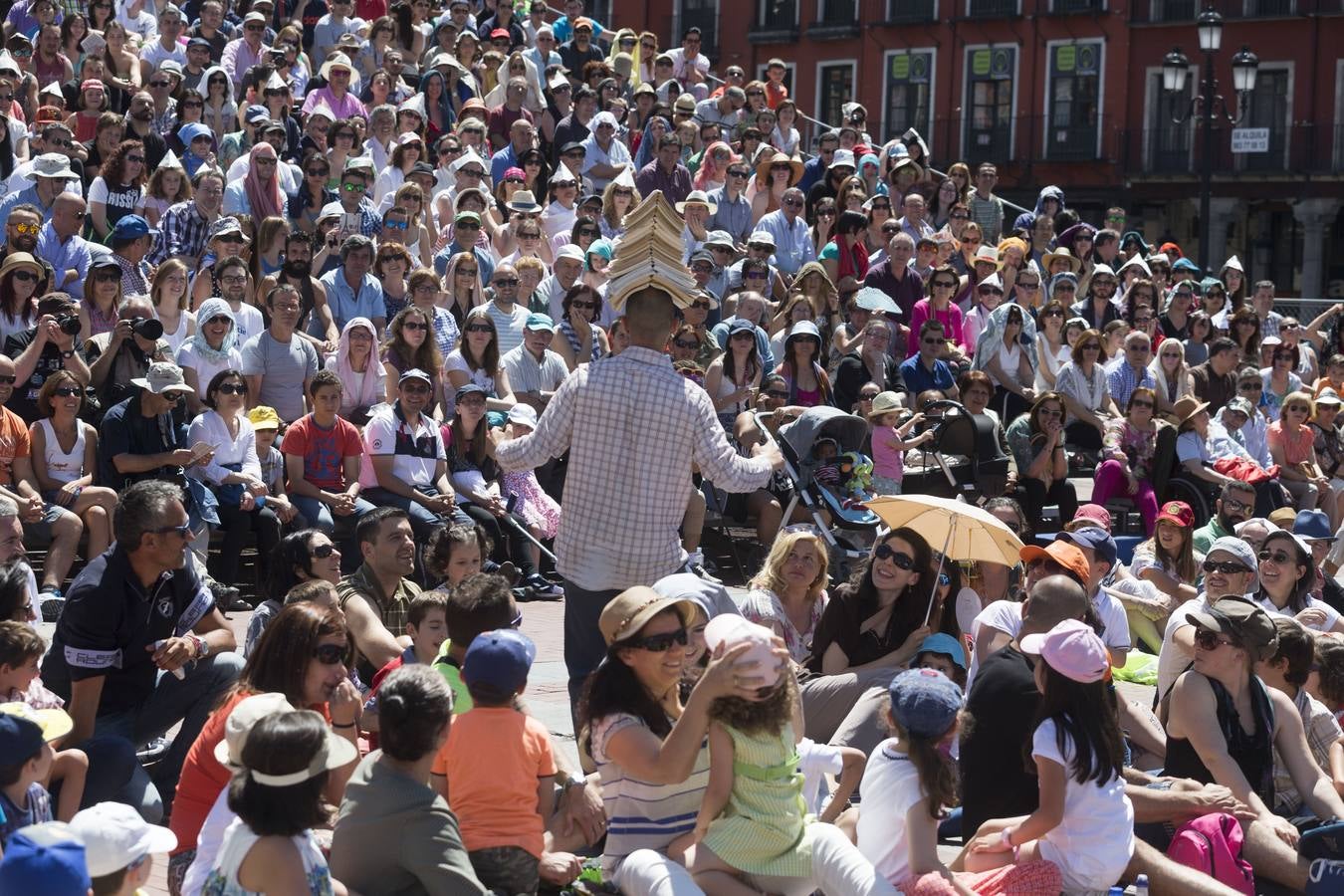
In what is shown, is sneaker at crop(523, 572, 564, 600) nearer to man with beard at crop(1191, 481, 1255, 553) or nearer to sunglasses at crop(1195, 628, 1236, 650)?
man with beard at crop(1191, 481, 1255, 553)

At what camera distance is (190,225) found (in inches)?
508

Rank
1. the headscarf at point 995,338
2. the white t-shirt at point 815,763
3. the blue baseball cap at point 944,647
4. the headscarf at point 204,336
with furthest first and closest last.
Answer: the headscarf at point 995,338
the headscarf at point 204,336
the blue baseball cap at point 944,647
the white t-shirt at point 815,763

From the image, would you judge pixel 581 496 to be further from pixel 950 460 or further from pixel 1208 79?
pixel 1208 79

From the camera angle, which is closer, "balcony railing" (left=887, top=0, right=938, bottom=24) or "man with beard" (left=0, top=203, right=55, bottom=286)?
"man with beard" (left=0, top=203, right=55, bottom=286)

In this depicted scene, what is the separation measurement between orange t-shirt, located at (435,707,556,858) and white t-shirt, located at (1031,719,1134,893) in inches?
66.0

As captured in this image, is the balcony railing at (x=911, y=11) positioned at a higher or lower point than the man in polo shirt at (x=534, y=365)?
higher

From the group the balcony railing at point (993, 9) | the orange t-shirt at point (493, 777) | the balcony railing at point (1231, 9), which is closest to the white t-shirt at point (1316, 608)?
the orange t-shirt at point (493, 777)

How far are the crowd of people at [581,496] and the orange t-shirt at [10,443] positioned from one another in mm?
27

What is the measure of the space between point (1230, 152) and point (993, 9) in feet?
21.8

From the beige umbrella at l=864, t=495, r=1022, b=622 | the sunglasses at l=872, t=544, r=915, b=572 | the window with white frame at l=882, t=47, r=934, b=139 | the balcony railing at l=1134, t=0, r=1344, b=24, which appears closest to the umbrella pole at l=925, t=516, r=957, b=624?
the beige umbrella at l=864, t=495, r=1022, b=622

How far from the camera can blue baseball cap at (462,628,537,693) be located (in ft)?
18.4

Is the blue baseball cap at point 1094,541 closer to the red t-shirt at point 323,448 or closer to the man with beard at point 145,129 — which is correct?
the red t-shirt at point 323,448

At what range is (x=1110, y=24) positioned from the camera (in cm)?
4241

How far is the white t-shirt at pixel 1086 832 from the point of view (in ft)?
19.4
